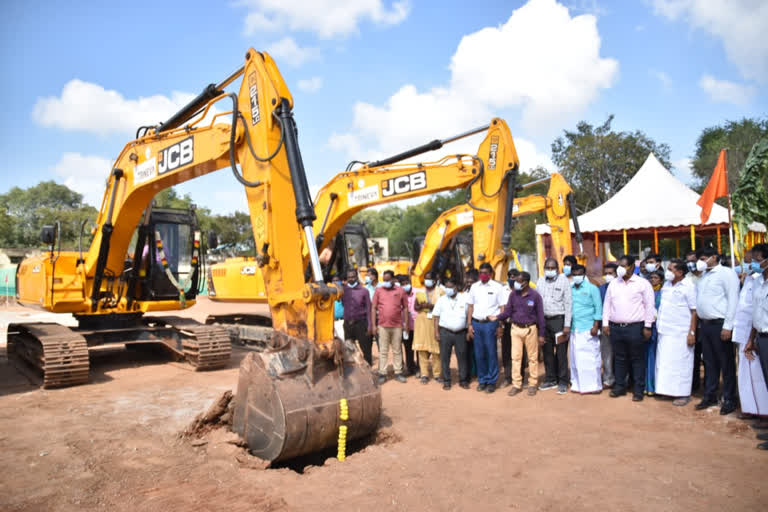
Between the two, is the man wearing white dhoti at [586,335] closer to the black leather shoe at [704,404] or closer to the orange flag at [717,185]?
the black leather shoe at [704,404]

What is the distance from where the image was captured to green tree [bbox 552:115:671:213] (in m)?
30.5

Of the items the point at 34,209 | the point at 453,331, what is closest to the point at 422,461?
the point at 453,331

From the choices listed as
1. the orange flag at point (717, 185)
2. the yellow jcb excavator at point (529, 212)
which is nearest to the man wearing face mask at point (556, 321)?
the yellow jcb excavator at point (529, 212)

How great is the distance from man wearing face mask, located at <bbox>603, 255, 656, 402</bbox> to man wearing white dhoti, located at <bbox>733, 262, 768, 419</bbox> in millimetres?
1049

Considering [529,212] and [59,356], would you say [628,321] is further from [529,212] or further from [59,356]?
[59,356]

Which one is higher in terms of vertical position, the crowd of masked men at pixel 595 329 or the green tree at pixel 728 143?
the green tree at pixel 728 143

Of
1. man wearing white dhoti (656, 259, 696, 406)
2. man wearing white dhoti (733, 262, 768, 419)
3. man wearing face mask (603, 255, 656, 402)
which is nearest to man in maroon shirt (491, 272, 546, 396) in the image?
man wearing face mask (603, 255, 656, 402)

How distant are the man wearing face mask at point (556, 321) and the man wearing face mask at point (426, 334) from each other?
59.5 inches

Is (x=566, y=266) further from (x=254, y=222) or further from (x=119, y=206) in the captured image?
(x=119, y=206)

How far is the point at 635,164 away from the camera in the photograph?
30.5m

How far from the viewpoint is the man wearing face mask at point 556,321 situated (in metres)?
7.30

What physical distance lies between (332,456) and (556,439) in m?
2.26

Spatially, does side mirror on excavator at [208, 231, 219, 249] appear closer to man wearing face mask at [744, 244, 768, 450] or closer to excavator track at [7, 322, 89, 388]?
excavator track at [7, 322, 89, 388]

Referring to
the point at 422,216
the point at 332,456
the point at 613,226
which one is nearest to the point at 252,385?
the point at 332,456
